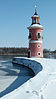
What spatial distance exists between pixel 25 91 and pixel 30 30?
16289 millimetres

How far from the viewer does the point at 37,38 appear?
18141 millimetres

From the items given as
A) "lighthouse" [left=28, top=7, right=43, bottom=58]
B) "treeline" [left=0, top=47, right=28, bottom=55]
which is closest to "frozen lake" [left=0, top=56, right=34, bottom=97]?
"lighthouse" [left=28, top=7, right=43, bottom=58]

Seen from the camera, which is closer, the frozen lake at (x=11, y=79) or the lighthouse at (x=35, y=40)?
the frozen lake at (x=11, y=79)

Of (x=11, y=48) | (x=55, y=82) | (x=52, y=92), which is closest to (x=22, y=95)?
(x=52, y=92)

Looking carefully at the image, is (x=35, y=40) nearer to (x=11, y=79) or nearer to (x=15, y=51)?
(x=11, y=79)

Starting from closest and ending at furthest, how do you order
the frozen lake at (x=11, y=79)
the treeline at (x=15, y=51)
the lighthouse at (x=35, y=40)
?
1. the frozen lake at (x=11, y=79)
2. the lighthouse at (x=35, y=40)
3. the treeline at (x=15, y=51)

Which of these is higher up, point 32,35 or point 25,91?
point 32,35

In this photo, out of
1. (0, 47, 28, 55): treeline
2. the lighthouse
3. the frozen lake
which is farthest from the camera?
(0, 47, 28, 55): treeline

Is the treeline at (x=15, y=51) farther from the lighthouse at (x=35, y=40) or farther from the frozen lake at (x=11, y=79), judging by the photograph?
the frozen lake at (x=11, y=79)

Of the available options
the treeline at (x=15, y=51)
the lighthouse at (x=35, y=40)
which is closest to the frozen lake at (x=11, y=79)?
the lighthouse at (x=35, y=40)

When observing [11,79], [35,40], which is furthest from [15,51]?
[11,79]

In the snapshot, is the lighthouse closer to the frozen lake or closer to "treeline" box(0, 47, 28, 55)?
the frozen lake

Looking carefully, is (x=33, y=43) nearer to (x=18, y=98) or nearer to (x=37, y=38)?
(x=37, y=38)

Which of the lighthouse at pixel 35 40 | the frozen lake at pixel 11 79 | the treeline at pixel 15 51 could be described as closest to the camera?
the frozen lake at pixel 11 79
